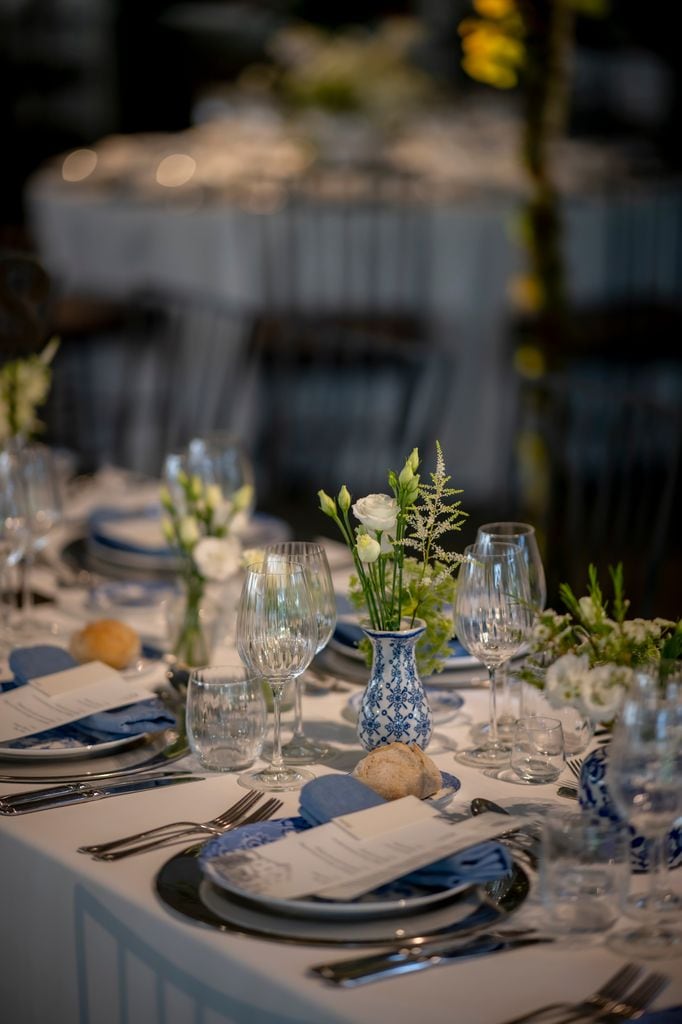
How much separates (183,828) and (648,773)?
1.53 ft

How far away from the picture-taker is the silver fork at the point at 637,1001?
1.06 metres

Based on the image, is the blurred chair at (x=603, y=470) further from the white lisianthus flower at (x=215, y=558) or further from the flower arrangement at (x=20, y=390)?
the flower arrangement at (x=20, y=390)

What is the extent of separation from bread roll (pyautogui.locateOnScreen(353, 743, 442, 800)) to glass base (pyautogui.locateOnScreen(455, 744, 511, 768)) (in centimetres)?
12

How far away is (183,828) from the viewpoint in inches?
54.0

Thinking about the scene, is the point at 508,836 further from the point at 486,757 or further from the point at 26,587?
the point at 26,587

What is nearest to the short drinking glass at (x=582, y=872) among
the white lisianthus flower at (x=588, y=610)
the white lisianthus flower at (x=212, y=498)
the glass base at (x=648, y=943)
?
the glass base at (x=648, y=943)

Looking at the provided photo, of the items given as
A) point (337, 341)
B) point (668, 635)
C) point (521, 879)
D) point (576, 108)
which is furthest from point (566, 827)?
point (576, 108)

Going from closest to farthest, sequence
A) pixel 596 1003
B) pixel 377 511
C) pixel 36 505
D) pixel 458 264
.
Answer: pixel 596 1003, pixel 377 511, pixel 36 505, pixel 458 264

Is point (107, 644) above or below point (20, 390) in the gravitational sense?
below

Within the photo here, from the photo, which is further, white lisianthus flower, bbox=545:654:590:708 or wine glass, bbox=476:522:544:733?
wine glass, bbox=476:522:544:733

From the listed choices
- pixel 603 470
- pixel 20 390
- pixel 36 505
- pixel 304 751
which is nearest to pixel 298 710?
pixel 304 751

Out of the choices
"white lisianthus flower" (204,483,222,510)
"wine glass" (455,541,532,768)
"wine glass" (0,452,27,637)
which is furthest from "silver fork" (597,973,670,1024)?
"wine glass" (0,452,27,637)

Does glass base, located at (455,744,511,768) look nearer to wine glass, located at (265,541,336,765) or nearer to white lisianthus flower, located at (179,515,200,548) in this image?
wine glass, located at (265,541,336,765)

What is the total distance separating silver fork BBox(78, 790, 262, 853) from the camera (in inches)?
52.7
